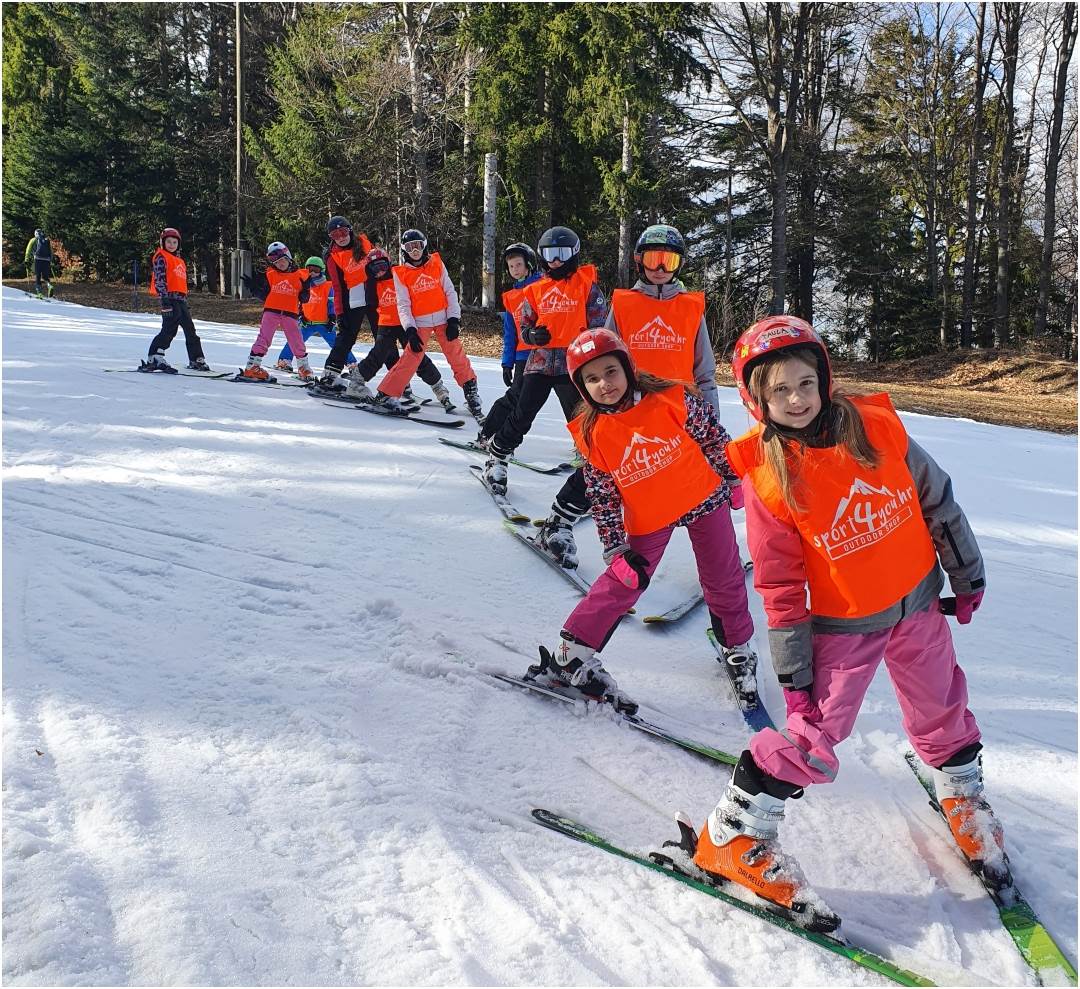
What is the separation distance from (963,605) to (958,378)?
17.7 metres

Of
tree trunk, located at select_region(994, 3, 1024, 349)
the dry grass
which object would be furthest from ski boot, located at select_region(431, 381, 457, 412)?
tree trunk, located at select_region(994, 3, 1024, 349)

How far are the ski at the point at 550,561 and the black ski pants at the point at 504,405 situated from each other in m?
1.20

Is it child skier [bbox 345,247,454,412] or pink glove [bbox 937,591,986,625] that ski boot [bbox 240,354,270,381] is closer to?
child skier [bbox 345,247,454,412]

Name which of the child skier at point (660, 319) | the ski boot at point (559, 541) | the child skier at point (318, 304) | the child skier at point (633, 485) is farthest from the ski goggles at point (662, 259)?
the child skier at point (318, 304)

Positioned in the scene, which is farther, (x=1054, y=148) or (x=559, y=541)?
(x=1054, y=148)

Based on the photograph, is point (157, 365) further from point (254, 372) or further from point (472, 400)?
point (472, 400)

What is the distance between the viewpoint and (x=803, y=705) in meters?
2.30

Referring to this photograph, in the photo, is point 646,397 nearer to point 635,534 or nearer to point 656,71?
point 635,534

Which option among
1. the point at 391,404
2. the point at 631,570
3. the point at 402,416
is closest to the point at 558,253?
the point at 631,570

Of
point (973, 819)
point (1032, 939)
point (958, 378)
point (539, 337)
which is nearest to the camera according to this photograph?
point (1032, 939)

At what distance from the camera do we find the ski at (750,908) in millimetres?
2055

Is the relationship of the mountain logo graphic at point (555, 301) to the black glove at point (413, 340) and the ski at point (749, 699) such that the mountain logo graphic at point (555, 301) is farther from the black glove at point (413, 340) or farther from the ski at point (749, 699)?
the ski at point (749, 699)

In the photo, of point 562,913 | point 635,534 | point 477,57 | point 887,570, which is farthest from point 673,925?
point 477,57

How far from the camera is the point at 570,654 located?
327 cm
